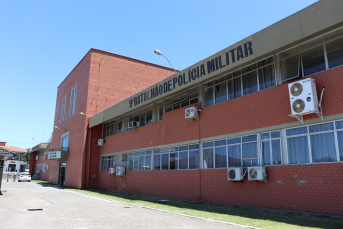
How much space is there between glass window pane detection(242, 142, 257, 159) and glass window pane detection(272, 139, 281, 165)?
100cm

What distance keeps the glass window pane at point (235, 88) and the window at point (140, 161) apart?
9205mm

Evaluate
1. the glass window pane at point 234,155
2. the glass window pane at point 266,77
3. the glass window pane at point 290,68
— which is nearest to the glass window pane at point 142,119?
the glass window pane at point 234,155

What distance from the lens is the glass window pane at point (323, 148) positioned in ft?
35.1

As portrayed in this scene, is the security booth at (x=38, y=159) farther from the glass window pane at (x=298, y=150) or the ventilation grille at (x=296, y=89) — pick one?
the ventilation grille at (x=296, y=89)

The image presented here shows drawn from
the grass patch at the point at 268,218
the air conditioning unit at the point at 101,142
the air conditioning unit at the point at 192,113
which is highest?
the air conditioning unit at the point at 192,113

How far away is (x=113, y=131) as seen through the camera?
29.1 metres

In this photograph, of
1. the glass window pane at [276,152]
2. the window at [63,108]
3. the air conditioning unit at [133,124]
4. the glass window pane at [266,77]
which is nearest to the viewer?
the glass window pane at [276,152]

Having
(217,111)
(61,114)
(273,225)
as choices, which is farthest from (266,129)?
(61,114)

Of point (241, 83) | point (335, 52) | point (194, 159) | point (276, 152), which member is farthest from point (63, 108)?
point (335, 52)

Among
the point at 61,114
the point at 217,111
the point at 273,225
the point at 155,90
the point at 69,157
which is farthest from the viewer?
the point at 61,114

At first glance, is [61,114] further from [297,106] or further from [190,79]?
[297,106]

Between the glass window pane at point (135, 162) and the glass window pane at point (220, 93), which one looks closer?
the glass window pane at point (220, 93)

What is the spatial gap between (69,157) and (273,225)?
99.8ft

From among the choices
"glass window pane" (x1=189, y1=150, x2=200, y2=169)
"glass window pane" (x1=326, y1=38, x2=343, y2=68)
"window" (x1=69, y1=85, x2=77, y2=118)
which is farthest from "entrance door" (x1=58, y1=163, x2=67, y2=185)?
"glass window pane" (x1=326, y1=38, x2=343, y2=68)
